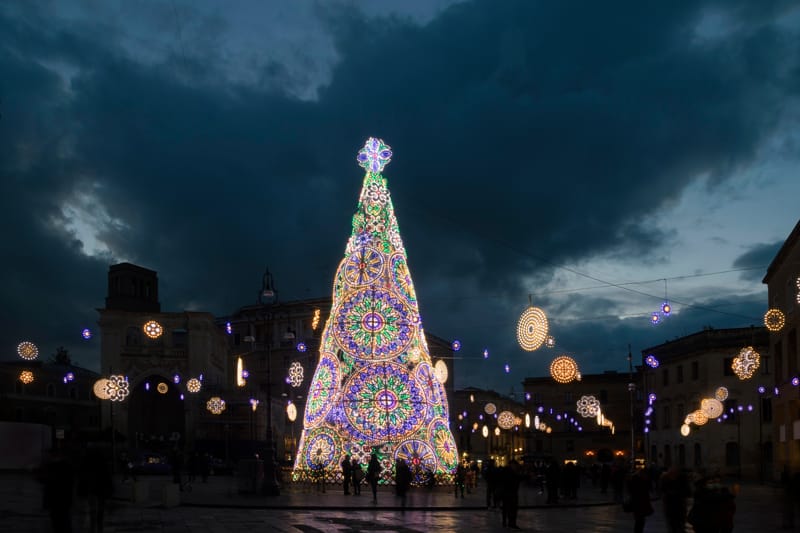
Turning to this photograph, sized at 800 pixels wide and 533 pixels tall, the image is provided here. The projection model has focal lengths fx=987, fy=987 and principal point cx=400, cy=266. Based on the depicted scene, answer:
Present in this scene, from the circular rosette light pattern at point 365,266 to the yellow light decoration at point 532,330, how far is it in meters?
5.25

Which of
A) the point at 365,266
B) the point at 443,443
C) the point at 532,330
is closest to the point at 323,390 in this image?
the point at 365,266

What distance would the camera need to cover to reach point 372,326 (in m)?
32.6

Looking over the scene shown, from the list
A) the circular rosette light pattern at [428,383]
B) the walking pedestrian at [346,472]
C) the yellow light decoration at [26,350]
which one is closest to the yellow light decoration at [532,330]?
the circular rosette light pattern at [428,383]

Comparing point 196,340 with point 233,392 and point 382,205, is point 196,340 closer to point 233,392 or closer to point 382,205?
point 233,392

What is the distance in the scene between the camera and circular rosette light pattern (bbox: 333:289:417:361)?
107 feet

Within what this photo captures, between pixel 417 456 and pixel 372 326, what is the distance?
4.58 metres

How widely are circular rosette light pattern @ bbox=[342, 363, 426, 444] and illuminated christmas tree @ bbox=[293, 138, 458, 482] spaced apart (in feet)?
0.11

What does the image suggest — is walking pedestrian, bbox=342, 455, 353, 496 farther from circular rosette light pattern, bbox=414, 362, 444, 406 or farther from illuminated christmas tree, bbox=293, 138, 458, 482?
circular rosette light pattern, bbox=414, 362, 444, 406

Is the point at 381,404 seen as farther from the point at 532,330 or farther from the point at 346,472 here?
the point at 532,330

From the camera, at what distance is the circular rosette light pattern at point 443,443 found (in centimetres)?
3294

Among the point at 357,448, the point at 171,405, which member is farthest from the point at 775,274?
the point at 171,405

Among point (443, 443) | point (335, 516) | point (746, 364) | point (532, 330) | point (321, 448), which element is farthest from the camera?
point (746, 364)

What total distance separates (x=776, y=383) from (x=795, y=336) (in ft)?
20.0

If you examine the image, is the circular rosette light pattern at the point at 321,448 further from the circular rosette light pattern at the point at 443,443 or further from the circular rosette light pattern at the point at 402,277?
the circular rosette light pattern at the point at 402,277
